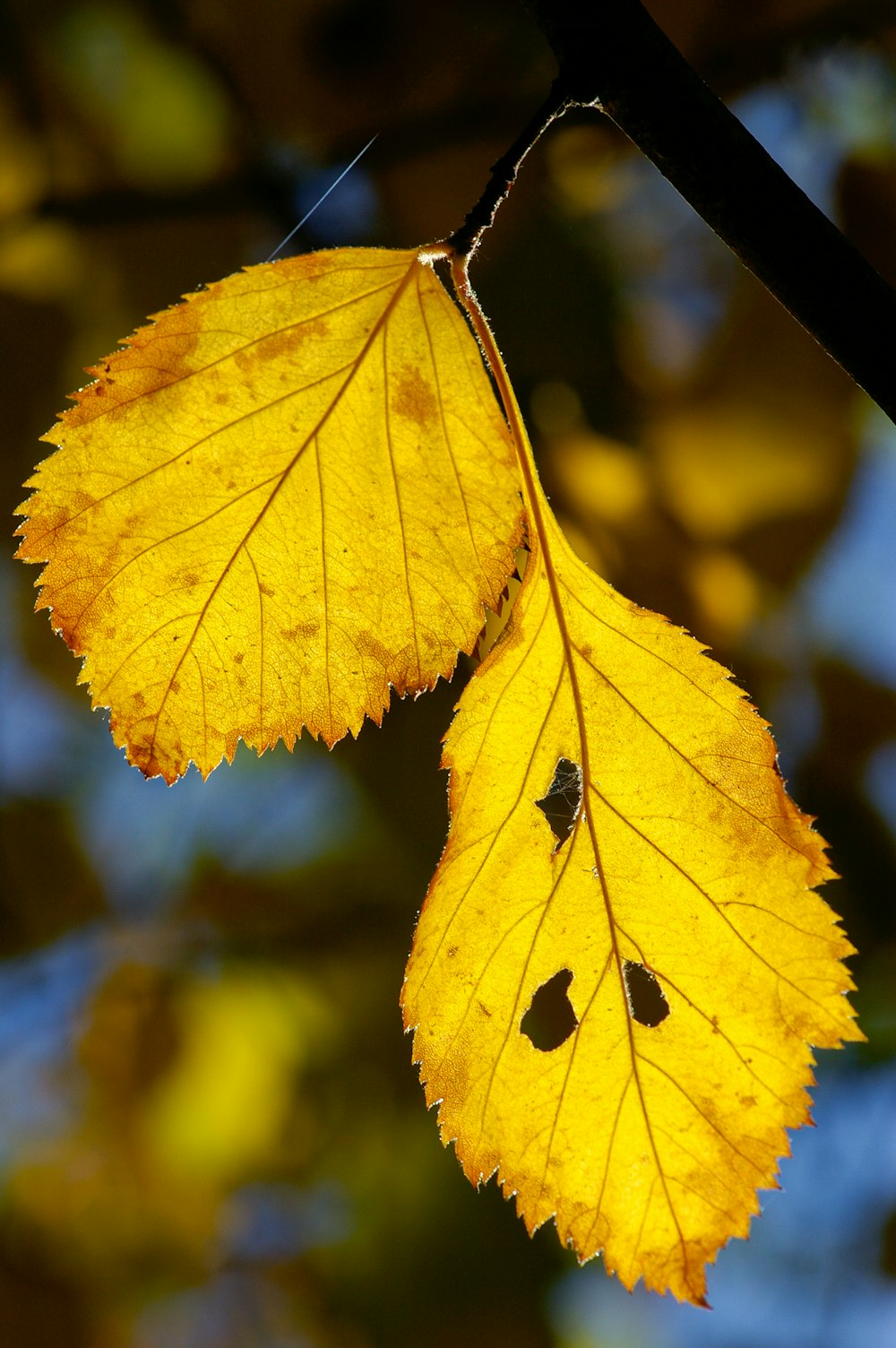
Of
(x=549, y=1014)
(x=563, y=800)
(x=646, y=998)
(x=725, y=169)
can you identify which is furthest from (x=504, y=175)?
(x=549, y=1014)

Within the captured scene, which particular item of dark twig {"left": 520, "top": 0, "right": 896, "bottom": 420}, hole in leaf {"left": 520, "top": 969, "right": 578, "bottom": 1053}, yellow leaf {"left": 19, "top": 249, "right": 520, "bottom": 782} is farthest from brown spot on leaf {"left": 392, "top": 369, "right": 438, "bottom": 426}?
hole in leaf {"left": 520, "top": 969, "right": 578, "bottom": 1053}

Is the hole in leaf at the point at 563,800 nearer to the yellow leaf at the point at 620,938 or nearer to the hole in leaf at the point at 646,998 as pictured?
Result: the yellow leaf at the point at 620,938

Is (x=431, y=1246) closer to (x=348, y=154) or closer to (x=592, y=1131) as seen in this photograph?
(x=592, y=1131)

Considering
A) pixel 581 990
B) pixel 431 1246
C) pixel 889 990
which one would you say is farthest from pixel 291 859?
pixel 581 990

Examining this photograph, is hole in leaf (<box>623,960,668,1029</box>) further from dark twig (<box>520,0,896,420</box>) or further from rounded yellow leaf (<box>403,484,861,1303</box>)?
dark twig (<box>520,0,896,420</box>)

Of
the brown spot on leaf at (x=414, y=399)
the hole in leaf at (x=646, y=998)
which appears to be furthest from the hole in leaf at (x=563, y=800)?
the hole in leaf at (x=646, y=998)
